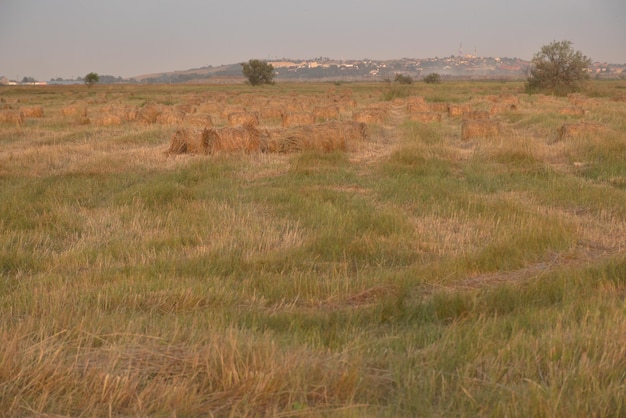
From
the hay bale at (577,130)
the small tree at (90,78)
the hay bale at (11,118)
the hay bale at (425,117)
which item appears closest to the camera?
the hay bale at (577,130)

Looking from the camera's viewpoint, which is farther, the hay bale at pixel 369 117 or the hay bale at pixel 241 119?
the hay bale at pixel 369 117

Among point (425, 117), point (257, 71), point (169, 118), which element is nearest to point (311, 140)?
point (169, 118)

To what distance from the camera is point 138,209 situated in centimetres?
784

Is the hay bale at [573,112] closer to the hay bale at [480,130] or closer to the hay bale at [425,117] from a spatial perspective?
the hay bale at [425,117]

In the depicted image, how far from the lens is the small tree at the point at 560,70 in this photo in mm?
44688

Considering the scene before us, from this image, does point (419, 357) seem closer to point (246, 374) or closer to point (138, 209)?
point (246, 374)

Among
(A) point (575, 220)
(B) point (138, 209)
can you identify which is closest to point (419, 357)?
(A) point (575, 220)

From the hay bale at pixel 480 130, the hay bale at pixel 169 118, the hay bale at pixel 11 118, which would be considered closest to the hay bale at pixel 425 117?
the hay bale at pixel 480 130

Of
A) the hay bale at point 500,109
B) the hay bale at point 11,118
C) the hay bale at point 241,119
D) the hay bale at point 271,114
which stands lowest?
the hay bale at point 500,109

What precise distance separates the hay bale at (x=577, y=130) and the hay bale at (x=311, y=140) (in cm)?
504

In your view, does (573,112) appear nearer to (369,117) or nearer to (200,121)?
(369,117)

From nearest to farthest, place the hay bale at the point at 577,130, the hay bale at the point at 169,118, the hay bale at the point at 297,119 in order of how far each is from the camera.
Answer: the hay bale at the point at 577,130
the hay bale at the point at 297,119
the hay bale at the point at 169,118

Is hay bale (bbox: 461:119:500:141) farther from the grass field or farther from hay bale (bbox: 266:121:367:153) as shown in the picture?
the grass field

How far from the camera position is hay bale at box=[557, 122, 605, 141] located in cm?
1434
